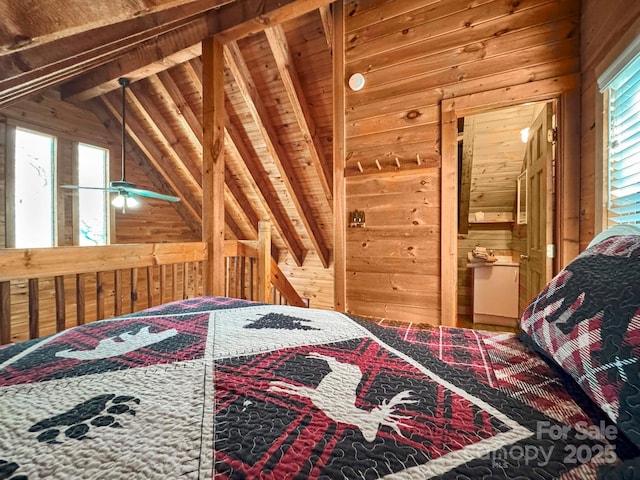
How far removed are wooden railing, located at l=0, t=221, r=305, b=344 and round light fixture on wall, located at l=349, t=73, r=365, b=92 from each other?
1.47 m

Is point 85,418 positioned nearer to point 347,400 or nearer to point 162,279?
point 347,400

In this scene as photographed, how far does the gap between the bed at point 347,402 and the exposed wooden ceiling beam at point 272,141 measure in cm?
273

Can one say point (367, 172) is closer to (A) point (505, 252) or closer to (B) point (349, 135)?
(B) point (349, 135)

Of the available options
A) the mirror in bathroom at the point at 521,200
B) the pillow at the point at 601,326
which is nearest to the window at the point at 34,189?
the pillow at the point at 601,326

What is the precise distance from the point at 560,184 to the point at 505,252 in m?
2.79

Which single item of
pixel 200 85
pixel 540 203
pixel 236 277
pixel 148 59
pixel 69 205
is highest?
pixel 200 85

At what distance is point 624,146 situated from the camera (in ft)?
4.52

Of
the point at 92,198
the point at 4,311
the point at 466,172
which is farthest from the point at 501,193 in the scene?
the point at 92,198

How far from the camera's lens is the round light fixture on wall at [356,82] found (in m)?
2.36

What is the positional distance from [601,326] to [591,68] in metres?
1.80

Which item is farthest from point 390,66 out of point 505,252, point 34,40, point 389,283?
point 505,252

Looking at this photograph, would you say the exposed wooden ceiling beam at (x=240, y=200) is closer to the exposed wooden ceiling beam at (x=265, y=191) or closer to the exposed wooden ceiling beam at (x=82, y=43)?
the exposed wooden ceiling beam at (x=265, y=191)

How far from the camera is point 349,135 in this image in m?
2.46

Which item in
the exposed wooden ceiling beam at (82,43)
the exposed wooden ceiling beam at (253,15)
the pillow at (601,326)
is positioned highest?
the exposed wooden ceiling beam at (253,15)
